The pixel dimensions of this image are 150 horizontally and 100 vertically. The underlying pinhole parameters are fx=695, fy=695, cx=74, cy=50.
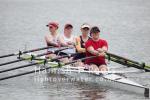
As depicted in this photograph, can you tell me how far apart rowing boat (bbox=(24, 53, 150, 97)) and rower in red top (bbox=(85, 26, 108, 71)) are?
274 millimetres

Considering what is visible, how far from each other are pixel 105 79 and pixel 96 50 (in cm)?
99

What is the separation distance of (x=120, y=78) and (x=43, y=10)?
142ft

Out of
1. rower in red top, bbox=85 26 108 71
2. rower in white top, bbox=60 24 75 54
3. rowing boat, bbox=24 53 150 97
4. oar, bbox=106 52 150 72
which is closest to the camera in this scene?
rowing boat, bbox=24 53 150 97

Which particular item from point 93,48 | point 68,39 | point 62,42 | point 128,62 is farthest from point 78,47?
point 128,62

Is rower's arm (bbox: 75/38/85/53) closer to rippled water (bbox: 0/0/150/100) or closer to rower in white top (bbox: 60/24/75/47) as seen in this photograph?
rower in white top (bbox: 60/24/75/47)

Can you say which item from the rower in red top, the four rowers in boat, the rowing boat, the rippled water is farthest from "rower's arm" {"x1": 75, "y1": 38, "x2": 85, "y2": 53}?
the rippled water

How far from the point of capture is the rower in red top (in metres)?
21.7

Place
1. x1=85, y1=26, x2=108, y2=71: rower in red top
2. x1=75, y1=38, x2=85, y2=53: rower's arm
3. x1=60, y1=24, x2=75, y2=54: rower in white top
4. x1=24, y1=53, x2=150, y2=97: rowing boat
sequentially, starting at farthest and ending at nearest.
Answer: x1=60, y1=24, x2=75, y2=54: rower in white top < x1=75, y1=38, x2=85, y2=53: rower's arm < x1=85, y1=26, x2=108, y2=71: rower in red top < x1=24, y1=53, x2=150, y2=97: rowing boat

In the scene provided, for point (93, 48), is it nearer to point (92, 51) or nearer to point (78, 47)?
point (92, 51)

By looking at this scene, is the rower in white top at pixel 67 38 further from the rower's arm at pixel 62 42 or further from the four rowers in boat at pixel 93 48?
the four rowers in boat at pixel 93 48

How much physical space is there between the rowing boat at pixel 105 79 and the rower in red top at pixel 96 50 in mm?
274

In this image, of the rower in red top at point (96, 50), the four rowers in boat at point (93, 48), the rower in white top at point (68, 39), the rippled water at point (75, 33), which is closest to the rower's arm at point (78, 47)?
the four rowers in boat at point (93, 48)

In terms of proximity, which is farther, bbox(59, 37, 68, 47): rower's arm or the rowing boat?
bbox(59, 37, 68, 47): rower's arm

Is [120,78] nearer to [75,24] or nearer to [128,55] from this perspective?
[128,55]
